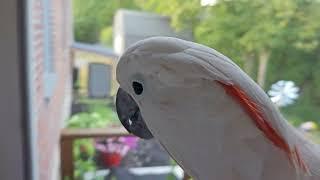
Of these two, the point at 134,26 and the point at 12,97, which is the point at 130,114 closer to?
the point at 12,97

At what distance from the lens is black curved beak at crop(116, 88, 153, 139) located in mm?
813

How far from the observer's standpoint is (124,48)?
5.58 ft

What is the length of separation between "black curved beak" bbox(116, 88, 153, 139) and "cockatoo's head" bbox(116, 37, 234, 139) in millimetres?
36

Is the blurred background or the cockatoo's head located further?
the blurred background

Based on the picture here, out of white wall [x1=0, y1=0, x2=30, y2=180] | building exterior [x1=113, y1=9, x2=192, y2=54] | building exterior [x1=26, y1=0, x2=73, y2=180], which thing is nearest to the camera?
white wall [x1=0, y1=0, x2=30, y2=180]

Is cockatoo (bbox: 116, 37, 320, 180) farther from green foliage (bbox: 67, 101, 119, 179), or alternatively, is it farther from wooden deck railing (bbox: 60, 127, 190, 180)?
green foliage (bbox: 67, 101, 119, 179)

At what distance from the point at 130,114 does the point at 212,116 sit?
0.16 m

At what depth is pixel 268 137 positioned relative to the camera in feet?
2.35

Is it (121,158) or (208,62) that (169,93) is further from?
(121,158)

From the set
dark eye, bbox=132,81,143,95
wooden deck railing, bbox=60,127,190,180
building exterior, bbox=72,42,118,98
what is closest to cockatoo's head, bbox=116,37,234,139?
dark eye, bbox=132,81,143,95

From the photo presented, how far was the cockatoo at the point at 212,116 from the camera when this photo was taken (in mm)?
709

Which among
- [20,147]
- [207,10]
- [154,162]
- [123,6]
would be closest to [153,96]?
[20,147]

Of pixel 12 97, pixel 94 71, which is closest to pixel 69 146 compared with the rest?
pixel 94 71

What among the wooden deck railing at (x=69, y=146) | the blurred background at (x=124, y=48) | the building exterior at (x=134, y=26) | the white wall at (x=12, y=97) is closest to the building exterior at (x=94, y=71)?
the blurred background at (x=124, y=48)
